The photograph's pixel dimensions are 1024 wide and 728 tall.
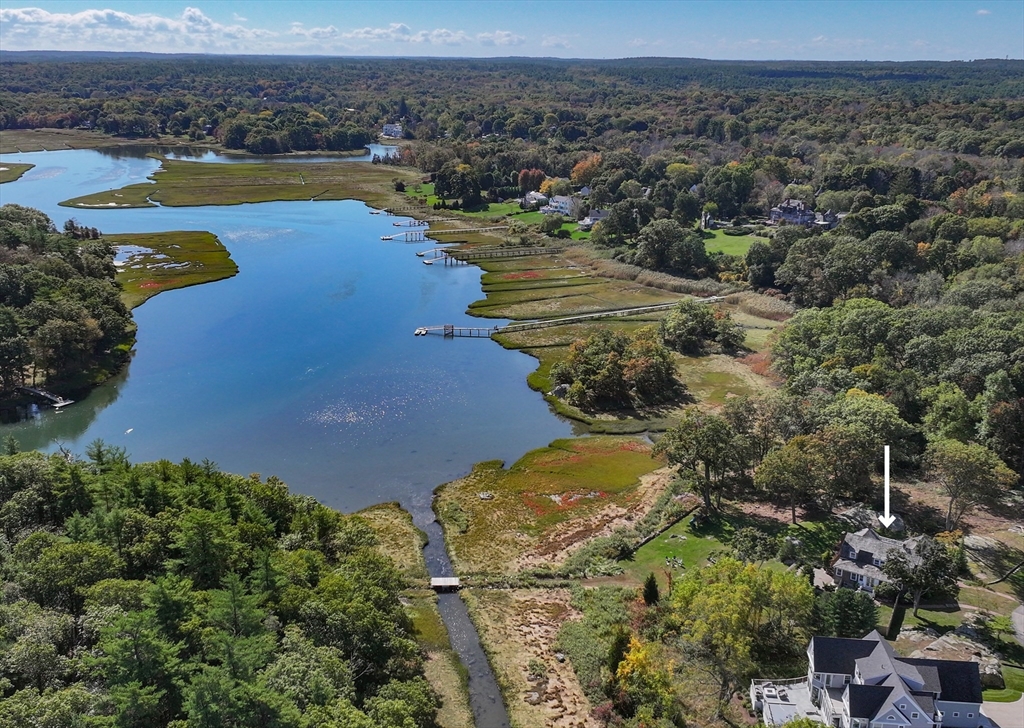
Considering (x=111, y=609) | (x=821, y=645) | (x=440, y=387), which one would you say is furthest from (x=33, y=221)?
(x=821, y=645)

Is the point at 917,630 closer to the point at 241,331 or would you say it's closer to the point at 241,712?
the point at 241,712

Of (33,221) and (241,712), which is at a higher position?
(33,221)

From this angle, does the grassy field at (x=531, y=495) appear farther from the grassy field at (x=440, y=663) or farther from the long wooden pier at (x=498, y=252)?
the long wooden pier at (x=498, y=252)

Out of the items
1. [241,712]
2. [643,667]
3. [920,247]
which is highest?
[920,247]

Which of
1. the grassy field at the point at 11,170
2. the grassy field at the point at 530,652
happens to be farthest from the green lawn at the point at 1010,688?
the grassy field at the point at 11,170

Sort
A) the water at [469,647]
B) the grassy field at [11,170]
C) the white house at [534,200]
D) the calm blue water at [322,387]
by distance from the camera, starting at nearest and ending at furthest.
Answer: the water at [469,647]
the calm blue water at [322,387]
the white house at [534,200]
the grassy field at [11,170]
